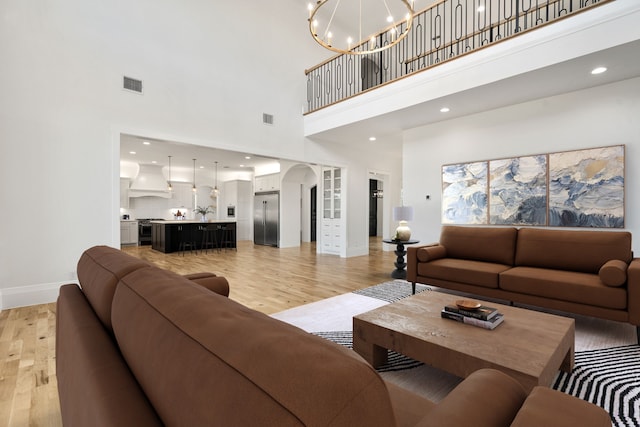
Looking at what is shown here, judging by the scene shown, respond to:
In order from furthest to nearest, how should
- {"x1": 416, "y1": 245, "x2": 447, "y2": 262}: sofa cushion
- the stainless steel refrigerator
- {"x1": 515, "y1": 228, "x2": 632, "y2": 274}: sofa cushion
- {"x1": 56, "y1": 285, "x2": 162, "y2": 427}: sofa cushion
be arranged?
the stainless steel refrigerator < {"x1": 416, "y1": 245, "x2": 447, "y2": 262}: sofa cushion < {"x1": 515, "y1": 228, "x2": 632, "y2": 274}: sofa cushion < {"x1": 56, "y1": 285, "x2": 162, "y2": 427}: sofa cushion

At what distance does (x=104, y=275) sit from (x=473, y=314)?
2.08 m

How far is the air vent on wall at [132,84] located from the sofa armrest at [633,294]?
19.6 feet

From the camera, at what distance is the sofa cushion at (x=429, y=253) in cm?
396

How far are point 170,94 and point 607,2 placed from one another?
550cm

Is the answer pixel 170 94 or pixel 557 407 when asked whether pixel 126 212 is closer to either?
pixel 170 94

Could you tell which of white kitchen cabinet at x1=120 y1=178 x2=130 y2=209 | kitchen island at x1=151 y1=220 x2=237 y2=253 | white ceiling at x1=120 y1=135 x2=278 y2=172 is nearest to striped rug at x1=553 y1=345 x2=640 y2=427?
white ceiling at x1=120 y1=135 x2=278 y2=172

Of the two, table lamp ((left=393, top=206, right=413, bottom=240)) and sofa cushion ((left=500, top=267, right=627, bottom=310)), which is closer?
sofa cushion ((left=500, top=267, right=627, bottom=310))

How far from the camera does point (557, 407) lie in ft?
2.69

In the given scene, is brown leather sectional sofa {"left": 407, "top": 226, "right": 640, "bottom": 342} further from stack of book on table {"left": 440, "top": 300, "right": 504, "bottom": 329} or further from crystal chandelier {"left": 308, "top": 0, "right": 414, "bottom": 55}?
crystal chandelier {"left": 308, "top": 0, "right": 414, "bottom": 55}

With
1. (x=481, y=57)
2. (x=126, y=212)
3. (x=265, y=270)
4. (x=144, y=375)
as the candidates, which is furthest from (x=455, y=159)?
(x=126, y=212)

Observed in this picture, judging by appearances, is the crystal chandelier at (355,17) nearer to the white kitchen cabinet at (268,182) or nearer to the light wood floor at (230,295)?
the white kitchen cabinet at (268,182)

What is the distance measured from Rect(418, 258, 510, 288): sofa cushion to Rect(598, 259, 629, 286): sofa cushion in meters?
0.87

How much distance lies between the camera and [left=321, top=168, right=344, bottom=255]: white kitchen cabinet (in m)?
7.82

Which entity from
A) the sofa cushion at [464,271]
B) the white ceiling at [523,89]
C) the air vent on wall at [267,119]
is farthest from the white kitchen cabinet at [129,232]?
the sofa cushion at [464,271]
